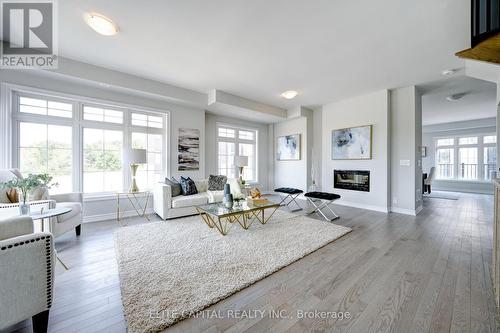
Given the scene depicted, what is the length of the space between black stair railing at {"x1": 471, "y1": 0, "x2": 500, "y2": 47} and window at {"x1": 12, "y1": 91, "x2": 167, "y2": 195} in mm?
4850

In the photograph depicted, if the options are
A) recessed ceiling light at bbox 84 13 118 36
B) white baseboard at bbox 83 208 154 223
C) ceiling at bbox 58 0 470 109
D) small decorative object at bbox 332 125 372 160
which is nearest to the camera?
ceiling at bbox 58 0 470 109

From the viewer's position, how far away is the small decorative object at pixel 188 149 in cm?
477

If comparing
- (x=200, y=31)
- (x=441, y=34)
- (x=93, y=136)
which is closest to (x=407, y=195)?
(x=441, y=34)

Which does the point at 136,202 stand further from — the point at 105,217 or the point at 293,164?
the point at 293,164

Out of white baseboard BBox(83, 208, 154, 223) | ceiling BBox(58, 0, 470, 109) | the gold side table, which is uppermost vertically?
ceiling BBox(58, 0, 470, 109)

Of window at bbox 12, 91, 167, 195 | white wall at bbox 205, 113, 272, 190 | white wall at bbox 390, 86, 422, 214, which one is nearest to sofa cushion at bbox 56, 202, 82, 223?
window at bbox 12, 91, 167, 195

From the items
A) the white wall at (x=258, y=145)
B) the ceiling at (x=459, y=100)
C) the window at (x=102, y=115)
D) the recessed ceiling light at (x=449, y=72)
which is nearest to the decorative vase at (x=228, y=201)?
the white wall at (x=258, y=145)

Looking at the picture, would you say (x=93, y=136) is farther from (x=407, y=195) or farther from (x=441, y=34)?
(x=407, y=195)

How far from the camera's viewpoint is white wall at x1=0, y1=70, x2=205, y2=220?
3.16 metres

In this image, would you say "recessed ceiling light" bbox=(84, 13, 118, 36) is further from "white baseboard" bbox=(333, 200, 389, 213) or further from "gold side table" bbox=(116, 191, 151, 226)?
"white baseboard" bbox=(333, 200, 389, 213)

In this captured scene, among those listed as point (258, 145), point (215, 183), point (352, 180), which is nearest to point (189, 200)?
point (215, 183)

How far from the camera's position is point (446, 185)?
8.23 metres

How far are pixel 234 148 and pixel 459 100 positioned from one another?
6.45m

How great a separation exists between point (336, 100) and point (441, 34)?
272 cm
